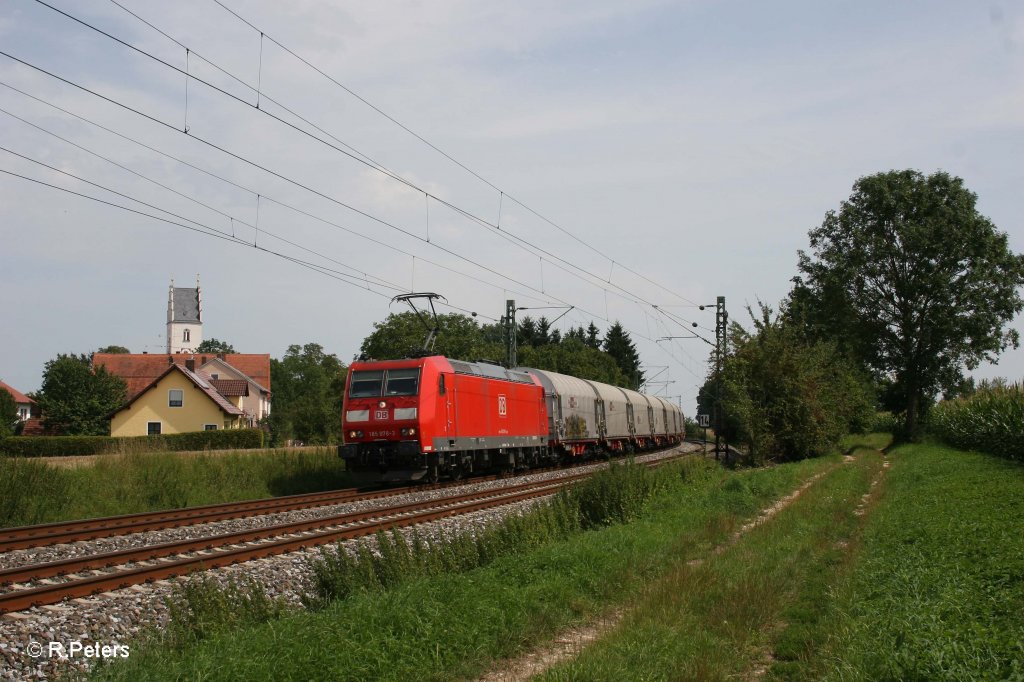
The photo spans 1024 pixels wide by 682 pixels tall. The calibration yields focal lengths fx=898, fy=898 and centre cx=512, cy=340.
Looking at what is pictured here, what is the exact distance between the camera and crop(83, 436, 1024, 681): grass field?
6.75 m

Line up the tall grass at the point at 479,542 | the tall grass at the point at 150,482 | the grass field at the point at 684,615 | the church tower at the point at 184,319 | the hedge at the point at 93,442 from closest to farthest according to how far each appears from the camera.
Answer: the grass field at the point at 684,615
the tall grass at the point at 479,542
the tall grass at the point at 150,482
the hedge at the point at 93,442
the church tower at the point at 184,319

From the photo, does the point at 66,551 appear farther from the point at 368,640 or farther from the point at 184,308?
the point at 184,308

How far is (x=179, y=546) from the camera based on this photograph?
12125 millimetres

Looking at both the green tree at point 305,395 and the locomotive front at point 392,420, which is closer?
the locomotive front at point 392,420

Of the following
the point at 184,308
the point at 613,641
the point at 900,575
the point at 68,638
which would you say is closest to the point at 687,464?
the point at 900,575

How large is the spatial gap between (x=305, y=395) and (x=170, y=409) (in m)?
49.9

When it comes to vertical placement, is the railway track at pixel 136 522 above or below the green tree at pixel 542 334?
below

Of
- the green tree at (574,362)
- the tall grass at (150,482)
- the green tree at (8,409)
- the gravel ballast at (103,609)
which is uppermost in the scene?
the green tree at (574,362)

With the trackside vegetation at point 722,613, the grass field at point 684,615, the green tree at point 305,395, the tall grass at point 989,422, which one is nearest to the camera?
the grass field at point 684,615

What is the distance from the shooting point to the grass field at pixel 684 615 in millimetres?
6750

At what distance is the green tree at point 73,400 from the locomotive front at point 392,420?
1732 inches

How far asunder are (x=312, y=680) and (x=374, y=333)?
48.8 metres

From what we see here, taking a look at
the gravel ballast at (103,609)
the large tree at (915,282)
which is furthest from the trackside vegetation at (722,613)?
the large tree at (915,282)

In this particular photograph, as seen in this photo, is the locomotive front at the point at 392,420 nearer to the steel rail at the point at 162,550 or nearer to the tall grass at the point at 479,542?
the steel rail at the point at 162,550
